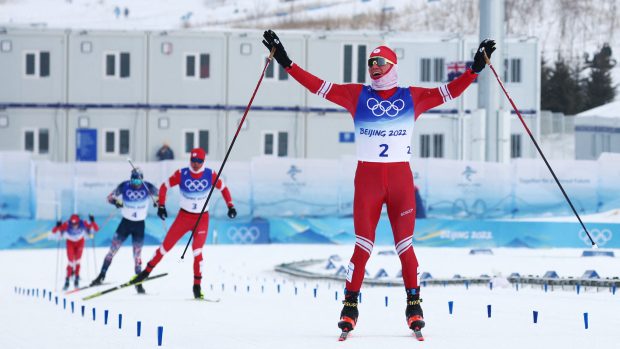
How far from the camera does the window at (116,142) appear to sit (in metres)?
46.2

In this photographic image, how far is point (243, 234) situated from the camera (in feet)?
104

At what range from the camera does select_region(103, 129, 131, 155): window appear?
46.2 m

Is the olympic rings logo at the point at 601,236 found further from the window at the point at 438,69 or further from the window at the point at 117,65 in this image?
the window at the point at 117,65

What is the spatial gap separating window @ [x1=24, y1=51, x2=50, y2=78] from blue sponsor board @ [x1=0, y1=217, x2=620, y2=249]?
17070mm

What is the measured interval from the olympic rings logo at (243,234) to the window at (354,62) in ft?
52.2

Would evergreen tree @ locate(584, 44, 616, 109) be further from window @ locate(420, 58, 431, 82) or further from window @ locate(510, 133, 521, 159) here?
window @ locate(420, 58, 431, 82)

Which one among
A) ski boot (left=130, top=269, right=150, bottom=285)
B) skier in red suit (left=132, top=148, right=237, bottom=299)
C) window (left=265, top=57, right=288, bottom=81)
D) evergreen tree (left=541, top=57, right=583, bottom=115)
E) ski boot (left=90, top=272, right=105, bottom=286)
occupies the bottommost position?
ski boot (left=90, top=272, right=105, bottom=286)

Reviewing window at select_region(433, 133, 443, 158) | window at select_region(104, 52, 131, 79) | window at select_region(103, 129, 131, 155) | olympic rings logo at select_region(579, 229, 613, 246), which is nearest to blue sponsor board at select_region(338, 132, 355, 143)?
window at select_region(433, 133, 443, 158)

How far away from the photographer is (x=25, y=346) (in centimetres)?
1012

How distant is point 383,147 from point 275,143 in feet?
120

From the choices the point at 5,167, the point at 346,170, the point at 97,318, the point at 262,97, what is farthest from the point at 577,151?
the point at 97,318

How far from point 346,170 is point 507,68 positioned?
17415 millimetres

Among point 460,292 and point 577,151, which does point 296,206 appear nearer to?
point 460,292

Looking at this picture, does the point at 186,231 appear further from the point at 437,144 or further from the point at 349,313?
the point at 437,144
